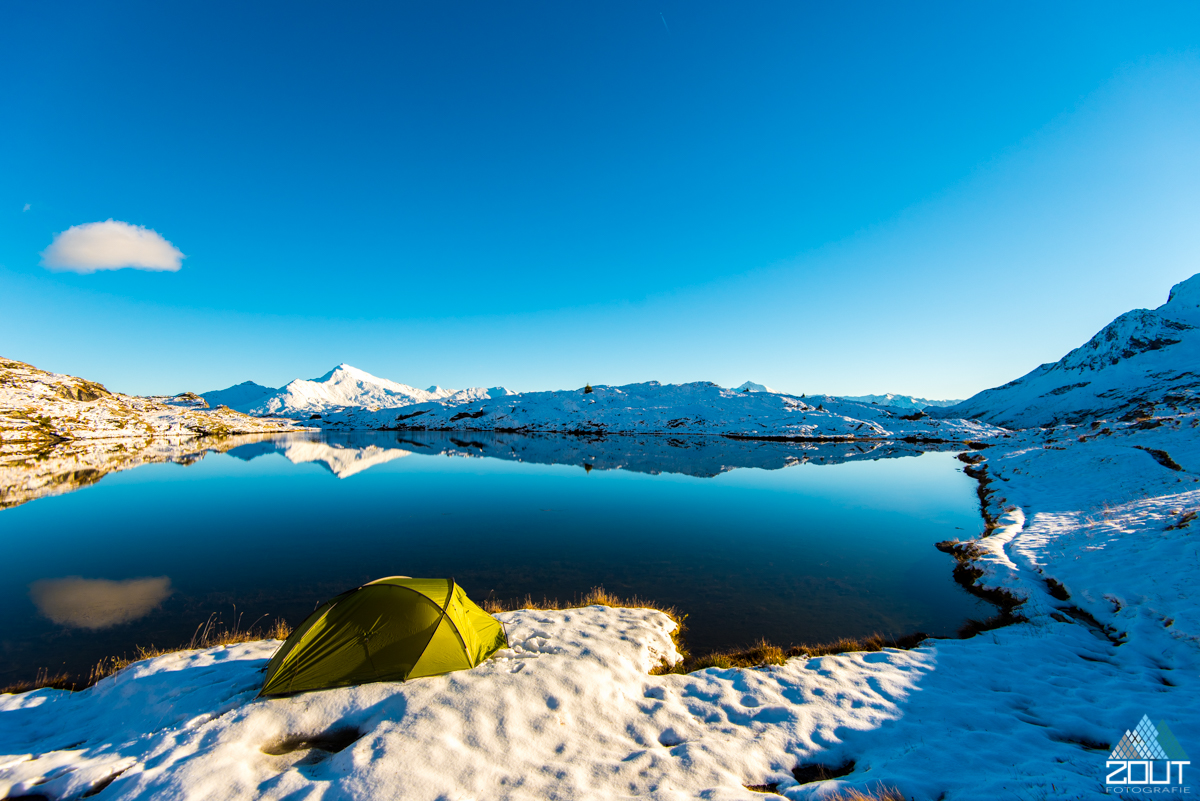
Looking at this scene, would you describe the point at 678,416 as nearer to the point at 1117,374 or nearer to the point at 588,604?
the point at 588,604

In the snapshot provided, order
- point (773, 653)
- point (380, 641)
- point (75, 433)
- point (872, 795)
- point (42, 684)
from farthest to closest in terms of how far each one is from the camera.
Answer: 1. point (75, 433)
2. point (773, 653)
3. point (42, 684)
4. point (380, 641)
5. point (872, 795)

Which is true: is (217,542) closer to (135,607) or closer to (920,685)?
(135,607)

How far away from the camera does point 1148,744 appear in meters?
6.63

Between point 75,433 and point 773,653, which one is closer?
point 773,653

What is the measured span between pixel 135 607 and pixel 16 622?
9.10 ft

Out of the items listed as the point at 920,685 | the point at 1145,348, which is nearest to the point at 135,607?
the point at 920,685

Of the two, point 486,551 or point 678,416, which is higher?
point 678,416

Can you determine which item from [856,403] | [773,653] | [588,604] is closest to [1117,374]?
[856,403]

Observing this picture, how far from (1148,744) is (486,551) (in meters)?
20.2

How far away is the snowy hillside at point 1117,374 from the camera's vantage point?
116 meters

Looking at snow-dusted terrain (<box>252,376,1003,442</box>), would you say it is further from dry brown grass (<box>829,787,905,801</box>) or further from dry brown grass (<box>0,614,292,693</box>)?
dry brown grass (<box>0,614,292,693</box>)

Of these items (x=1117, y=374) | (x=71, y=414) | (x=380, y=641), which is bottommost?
(x=380, y=641)

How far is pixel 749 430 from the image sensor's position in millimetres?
106312

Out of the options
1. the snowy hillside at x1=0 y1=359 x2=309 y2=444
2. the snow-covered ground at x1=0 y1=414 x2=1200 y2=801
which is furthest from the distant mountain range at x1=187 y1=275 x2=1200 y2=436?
the snow-covered ground at x1=0 y1=414 x2=1200 y2=801
